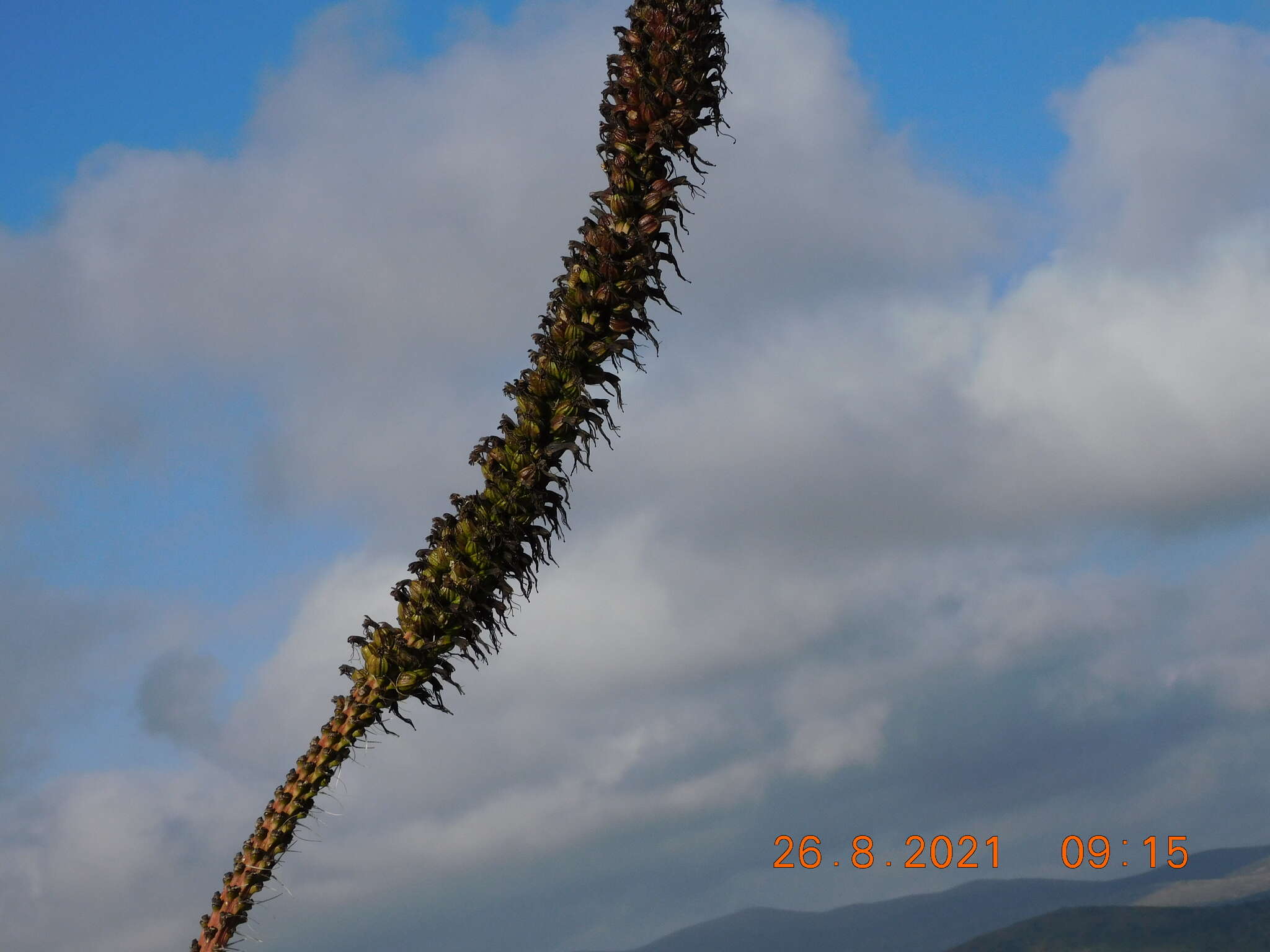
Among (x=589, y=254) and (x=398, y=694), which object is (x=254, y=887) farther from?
(x=589, y=254)

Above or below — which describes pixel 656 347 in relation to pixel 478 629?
above

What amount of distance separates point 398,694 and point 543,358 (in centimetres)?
614

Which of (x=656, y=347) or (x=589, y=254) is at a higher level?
(x=589, y=254)

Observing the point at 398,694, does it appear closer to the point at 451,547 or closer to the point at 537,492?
the point at 451,547

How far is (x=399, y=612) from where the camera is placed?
19.9 metres

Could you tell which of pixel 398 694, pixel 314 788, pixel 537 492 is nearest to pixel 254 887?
pixel 314 788

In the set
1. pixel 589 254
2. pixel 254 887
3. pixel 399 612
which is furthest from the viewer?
pixel 254 887

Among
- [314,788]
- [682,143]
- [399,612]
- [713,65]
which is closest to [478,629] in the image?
[399,612]

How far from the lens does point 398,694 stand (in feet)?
65.9

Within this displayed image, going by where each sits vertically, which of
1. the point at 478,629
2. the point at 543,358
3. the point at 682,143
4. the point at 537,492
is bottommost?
the point at 478,629

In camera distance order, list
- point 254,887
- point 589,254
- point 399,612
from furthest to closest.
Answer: point 254,887 < point 399,612 < point 589,254

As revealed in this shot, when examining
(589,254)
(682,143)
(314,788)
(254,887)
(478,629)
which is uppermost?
(682,143)

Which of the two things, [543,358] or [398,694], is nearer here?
[543,358]

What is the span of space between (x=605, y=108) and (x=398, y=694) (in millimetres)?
10094
